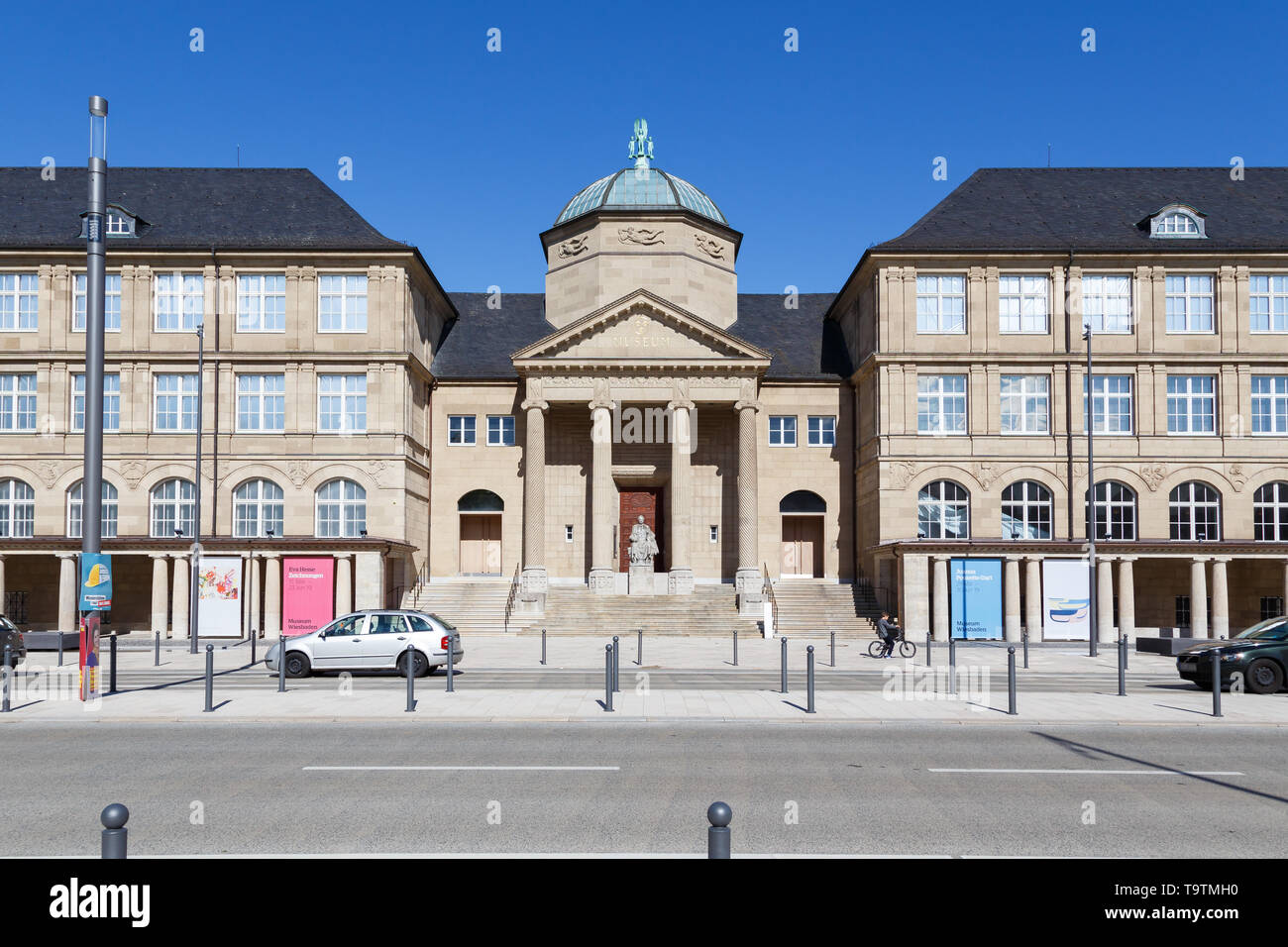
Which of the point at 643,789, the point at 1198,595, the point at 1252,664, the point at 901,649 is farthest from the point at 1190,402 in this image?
the point at 643,789

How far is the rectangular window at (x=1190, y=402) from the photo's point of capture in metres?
44.9

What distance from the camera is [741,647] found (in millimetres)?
37125

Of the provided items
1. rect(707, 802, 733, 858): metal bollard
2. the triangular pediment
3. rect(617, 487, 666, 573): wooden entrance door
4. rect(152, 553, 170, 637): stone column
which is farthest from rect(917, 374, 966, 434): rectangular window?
rect(707, 802, 733, 858): metal bollard

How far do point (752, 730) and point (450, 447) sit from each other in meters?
36.3

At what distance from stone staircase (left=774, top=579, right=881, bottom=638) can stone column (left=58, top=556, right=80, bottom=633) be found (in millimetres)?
27082

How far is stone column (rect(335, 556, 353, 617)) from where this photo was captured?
42312 mm

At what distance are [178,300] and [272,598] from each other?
12988 mm

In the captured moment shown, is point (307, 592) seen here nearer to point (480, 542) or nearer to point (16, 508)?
point (480, 542)

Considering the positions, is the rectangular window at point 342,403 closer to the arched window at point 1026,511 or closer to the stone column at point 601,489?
the stone column at point 601,489

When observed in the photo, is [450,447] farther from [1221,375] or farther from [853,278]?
[1221,375]

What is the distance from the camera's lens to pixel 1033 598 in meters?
42.3

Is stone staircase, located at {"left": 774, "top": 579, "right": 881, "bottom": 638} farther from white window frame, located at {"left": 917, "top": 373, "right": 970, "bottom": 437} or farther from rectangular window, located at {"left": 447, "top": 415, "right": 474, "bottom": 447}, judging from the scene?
rectangular window, located at {"left": 447, "top": 415, "right": 474, "bottom": 447}
